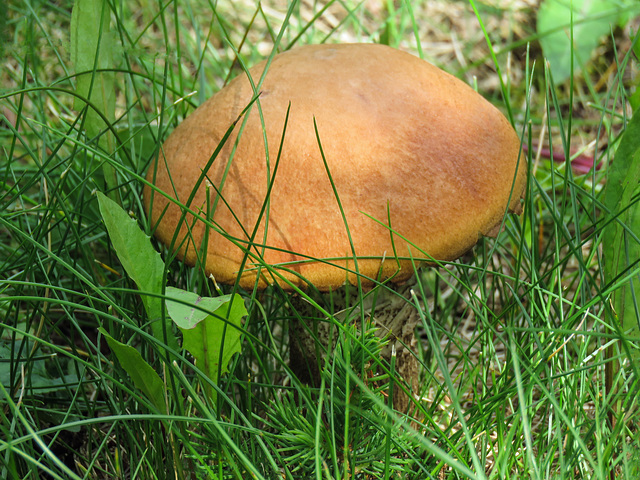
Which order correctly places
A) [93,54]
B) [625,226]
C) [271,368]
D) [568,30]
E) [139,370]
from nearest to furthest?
1. [139,370]
2. [625,226]
3. [93,54]
4. [271,368]
5. [568,30]

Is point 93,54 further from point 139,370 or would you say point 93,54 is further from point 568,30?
point 568,30

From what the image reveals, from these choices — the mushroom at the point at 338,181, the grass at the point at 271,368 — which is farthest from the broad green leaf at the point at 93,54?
the mushroom at the point at 338,181

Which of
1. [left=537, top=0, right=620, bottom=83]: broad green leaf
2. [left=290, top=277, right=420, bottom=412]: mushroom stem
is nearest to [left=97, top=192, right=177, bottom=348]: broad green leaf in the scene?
[left=290, top=277, right=420, bottom=412]: mushroom stem

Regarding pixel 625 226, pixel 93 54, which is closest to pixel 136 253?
pixel 93 54

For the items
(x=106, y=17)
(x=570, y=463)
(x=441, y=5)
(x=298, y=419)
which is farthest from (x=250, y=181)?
(x=441, y=5)

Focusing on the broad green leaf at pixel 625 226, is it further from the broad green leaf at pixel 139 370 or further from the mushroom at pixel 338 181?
the broad green leaf at pixel 139 370

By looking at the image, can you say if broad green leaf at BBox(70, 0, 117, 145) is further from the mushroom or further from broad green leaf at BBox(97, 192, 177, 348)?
broad green leaf at BBox(97, 192, 177, 348)

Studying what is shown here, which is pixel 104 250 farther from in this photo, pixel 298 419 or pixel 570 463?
pixel 570 463
